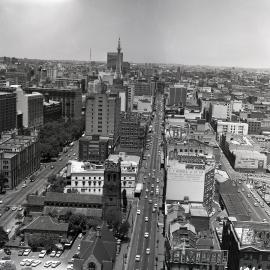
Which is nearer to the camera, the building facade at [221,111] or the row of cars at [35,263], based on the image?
the row of cars at [35,263]

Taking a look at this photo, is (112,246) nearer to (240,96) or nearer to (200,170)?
(200,170)

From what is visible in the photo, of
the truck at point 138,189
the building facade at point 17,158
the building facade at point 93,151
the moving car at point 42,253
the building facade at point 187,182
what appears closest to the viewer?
the moving car at point 42,253

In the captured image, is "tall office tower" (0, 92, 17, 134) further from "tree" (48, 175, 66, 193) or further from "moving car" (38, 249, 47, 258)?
"moving car" (38, 249, 47, 258)

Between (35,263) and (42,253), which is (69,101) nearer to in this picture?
(42,253)

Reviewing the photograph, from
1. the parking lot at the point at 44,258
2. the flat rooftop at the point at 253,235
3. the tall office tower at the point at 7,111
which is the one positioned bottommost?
the parking lot at the point at 44,258

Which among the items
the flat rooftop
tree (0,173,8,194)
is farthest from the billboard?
tree (0,173,8,194)

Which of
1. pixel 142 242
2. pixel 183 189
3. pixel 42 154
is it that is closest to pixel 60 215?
pixel 142 242

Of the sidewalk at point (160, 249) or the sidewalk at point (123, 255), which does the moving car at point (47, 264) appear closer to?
the sidewalk at point (123, 255)

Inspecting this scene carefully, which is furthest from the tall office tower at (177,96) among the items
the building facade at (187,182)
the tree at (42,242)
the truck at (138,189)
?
the tree at (42,242)
